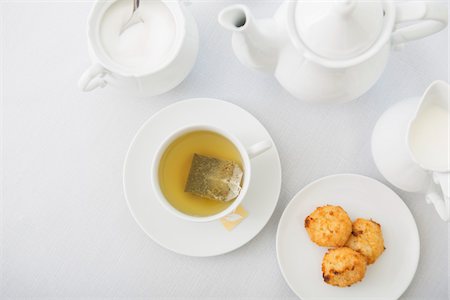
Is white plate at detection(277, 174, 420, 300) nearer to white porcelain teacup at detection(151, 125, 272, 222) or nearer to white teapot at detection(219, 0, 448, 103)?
white porcelain teacup at detection(151, 125, 272, 222)

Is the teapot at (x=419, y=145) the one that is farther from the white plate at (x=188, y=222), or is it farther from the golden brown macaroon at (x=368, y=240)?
the white plate at (x=188, y=222)

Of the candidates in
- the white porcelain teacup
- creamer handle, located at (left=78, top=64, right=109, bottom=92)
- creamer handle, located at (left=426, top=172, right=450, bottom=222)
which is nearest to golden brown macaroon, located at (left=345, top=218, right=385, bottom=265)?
creamer handle, located at (left=426, top=172, right=450, bottom=222)

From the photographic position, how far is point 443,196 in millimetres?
826

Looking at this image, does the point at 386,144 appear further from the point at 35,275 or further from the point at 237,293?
the point at 35,275

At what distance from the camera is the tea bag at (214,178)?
91 centimetres

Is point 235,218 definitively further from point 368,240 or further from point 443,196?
point 443,196

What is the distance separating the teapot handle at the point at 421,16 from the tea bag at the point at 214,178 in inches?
14.9

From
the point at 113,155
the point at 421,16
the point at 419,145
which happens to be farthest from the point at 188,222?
the point at 421,16

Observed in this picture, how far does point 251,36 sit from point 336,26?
4.9 inches

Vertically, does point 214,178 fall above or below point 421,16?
below

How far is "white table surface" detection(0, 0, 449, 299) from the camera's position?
96cm

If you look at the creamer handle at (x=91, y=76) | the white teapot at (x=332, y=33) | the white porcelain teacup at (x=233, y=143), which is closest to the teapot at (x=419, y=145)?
the white teapot at (x=332, y=33)

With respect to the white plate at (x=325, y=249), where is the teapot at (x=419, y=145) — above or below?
above

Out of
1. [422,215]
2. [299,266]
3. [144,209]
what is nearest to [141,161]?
[144,209]
